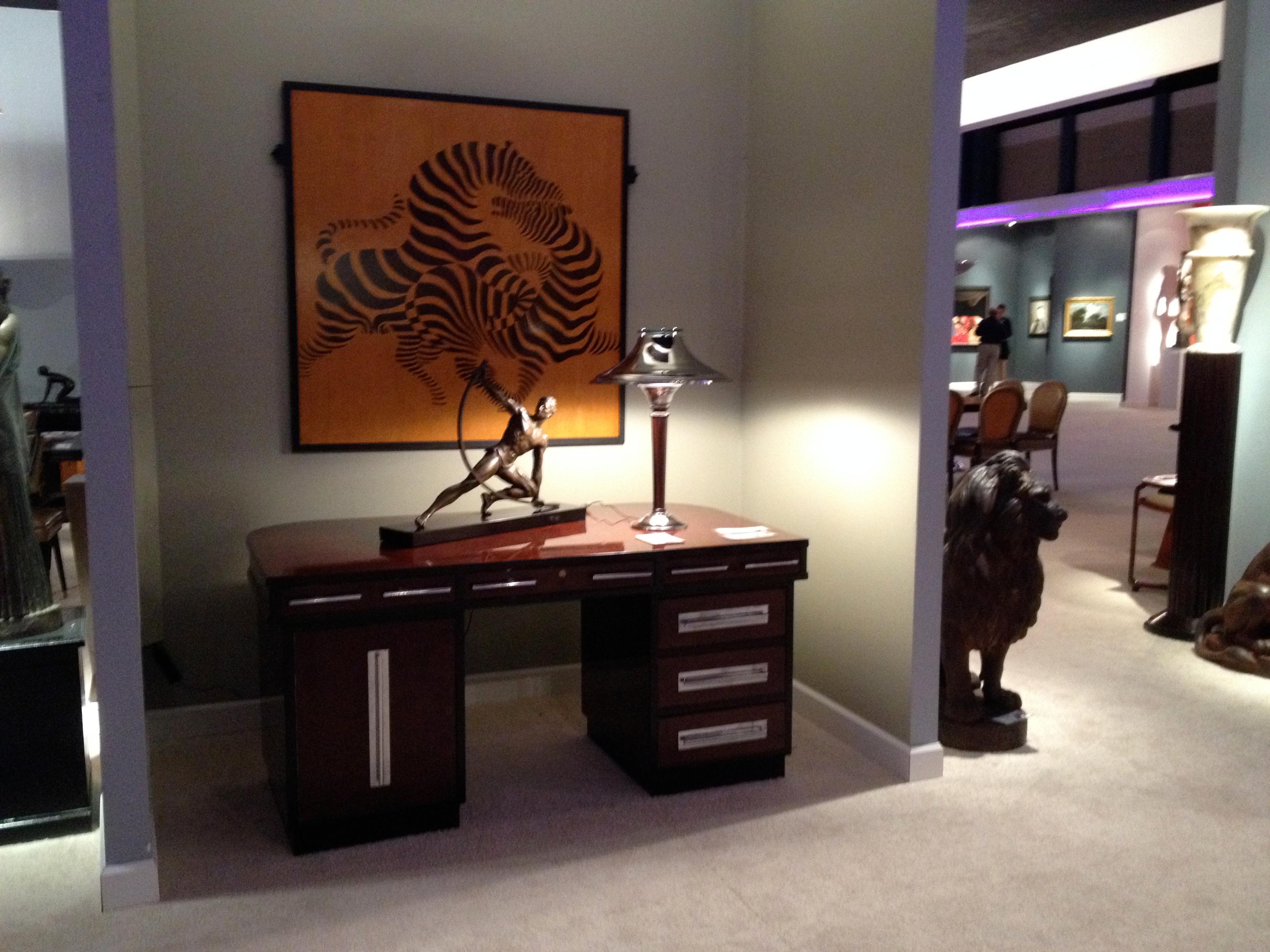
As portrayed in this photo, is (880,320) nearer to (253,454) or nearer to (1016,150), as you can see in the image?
(253,454)

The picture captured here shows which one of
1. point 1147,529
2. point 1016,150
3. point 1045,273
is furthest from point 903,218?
point 1045,273

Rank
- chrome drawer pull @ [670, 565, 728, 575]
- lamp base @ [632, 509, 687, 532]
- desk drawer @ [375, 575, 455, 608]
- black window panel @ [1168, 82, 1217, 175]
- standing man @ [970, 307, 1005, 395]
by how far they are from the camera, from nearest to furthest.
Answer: desk drawer @ [375, 575, 455, 608], chrome drawer pull @ [670, 565, 728, 575], lamp base @ [632, 509, 687, 532], standing man @ [970, 307, 1005, 395], black window panel @ [1168, 82, 1217, 175]

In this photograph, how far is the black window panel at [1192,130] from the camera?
9.72m

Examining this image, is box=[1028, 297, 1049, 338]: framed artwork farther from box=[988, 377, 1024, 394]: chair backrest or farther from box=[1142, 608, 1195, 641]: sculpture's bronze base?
box=[1142, 608, 1195, 641]: sculpture's bronze base

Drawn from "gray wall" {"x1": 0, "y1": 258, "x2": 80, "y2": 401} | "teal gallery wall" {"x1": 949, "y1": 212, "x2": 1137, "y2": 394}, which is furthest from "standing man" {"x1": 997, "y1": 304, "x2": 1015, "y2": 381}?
"gray wall" {"x1": 0, "y1": 258, "x2": 80, "y2": 401}

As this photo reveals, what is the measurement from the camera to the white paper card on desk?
9.84ft

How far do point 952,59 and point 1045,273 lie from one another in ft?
Result: 41.7

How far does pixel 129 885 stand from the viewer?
95.6 inches

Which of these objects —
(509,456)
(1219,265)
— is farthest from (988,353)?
(509,456)

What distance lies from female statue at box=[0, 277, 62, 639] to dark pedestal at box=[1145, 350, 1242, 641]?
433cm

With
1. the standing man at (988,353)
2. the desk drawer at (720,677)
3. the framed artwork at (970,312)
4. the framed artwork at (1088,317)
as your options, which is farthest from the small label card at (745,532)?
the framed artwork at (1088,317)

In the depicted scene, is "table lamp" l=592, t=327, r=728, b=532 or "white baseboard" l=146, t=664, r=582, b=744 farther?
"white baseboard" l=146, t=664, r=582, b=744

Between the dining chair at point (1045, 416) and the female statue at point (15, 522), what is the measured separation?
6.54m

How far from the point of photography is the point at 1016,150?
1230 cm
